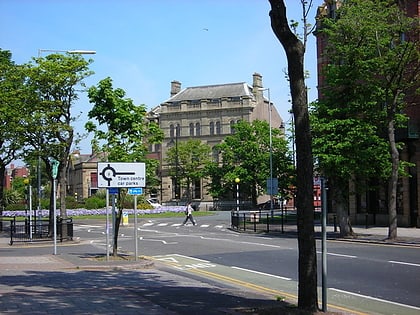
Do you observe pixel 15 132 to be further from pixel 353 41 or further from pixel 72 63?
pixel 353 41

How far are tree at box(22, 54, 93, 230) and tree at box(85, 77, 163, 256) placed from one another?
10.3 m

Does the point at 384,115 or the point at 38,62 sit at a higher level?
→ the point at 38,62

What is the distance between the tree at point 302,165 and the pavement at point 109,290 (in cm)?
124

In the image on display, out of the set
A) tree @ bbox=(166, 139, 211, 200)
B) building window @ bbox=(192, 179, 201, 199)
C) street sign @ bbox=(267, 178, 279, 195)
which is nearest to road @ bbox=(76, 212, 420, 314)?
street sign @ bbox=(267, 178, 279, 195)

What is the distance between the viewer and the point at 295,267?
53.9 feet

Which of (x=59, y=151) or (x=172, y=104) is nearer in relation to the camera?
(x=59, y=151)

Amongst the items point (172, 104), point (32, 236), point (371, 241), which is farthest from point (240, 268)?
point (172, 104)

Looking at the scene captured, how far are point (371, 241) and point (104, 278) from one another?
14390mm

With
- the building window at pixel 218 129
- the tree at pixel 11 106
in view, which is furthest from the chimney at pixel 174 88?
the tree at pixel 11 106

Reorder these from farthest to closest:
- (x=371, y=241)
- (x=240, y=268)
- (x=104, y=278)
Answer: (x=371, y=241), (x=240, y=268), (x=104, y=278)

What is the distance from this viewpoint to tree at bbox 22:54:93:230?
94.7ft

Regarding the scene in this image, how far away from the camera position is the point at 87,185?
107375 mm

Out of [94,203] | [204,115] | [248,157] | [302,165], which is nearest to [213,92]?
[204,115]

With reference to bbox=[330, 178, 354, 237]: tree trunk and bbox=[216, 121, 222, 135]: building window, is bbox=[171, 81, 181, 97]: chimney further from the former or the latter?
bbox=[330, 178, 354, 237]: tree trunk
